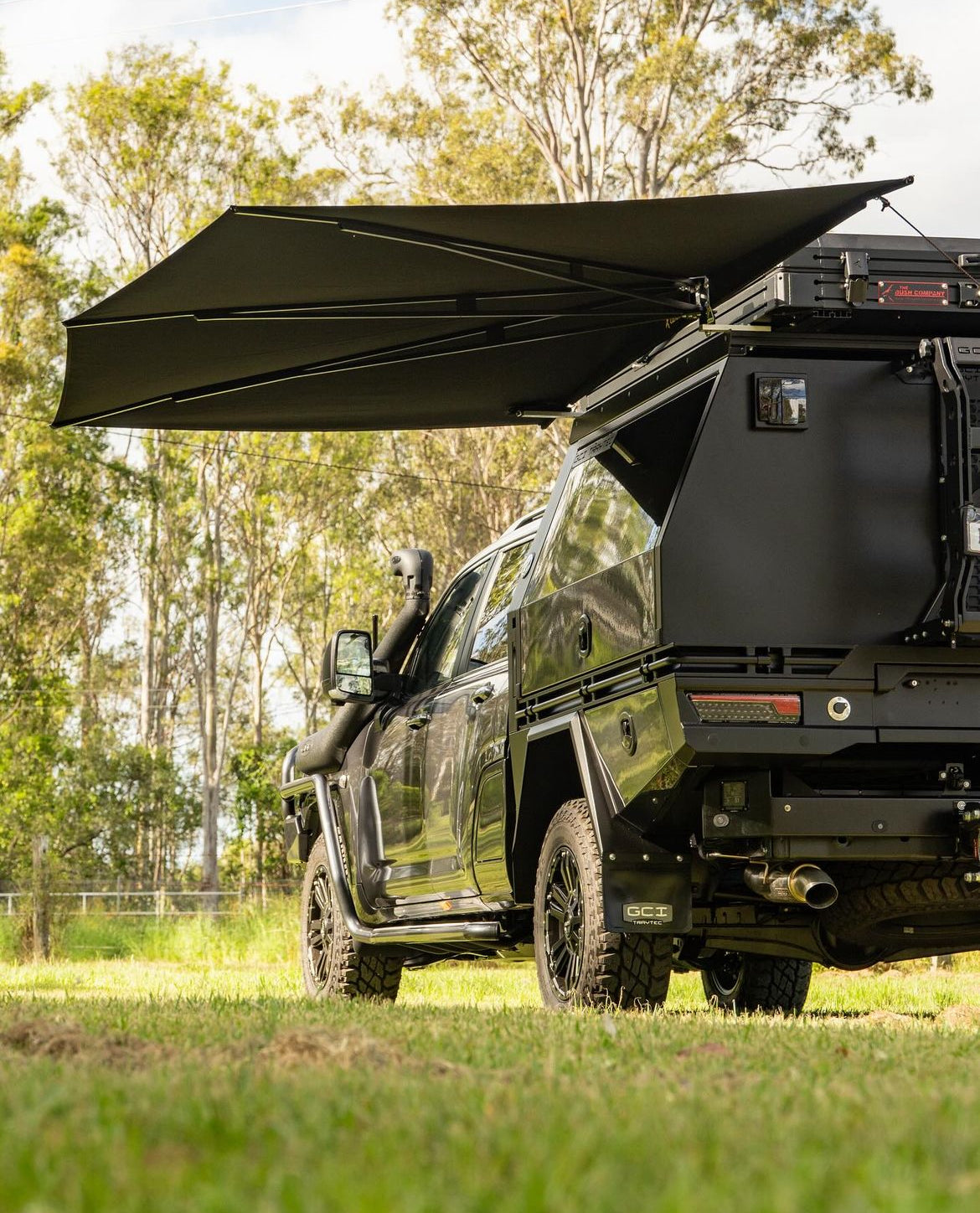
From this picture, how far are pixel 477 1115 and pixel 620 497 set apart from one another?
352 cm

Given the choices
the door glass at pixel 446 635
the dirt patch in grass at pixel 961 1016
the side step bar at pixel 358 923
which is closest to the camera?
the side step bar at pixel 358 923

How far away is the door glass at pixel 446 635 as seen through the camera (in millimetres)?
8016

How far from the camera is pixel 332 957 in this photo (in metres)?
8.71

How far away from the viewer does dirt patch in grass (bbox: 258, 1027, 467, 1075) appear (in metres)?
3.54

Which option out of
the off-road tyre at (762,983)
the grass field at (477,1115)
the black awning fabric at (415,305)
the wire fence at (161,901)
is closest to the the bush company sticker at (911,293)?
the black awning fabric at (415,305)

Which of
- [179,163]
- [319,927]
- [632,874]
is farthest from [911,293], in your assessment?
[179,163]

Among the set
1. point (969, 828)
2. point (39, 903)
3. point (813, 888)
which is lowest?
point (39, 903)

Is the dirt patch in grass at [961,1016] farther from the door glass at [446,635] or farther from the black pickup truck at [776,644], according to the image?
the door glass at [446,635]

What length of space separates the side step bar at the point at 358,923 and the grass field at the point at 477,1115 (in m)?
1.89

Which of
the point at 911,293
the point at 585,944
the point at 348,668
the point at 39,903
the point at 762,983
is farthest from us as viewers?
the point at 39,903

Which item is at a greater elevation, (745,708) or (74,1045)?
(745,708)

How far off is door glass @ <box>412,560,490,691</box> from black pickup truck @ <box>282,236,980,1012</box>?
147 centimetres

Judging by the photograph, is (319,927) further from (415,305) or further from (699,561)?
(699,561)

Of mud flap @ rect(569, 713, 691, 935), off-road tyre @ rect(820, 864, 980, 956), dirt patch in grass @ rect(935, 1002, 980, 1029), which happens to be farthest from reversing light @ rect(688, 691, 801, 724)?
dirt patch in grass @ rect(935, 1002, 980, 1029)
